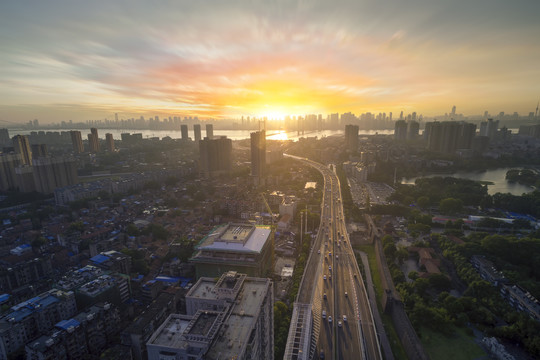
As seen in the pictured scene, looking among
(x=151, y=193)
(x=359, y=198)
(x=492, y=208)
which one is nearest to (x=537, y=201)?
(x=492, y=208)

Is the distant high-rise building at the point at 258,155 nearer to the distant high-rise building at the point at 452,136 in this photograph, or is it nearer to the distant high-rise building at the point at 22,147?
the distant high-rise building at the point at 22,147

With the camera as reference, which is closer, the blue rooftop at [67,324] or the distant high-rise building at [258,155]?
the blue rooftop at [67,324]

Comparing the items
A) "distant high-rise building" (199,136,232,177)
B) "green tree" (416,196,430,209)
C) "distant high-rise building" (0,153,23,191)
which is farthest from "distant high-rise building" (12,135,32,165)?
"green tree" (416,196,430,209)

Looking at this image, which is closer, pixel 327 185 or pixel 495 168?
Answer: pixel 327 185

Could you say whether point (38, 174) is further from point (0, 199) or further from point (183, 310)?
point (183, 310)

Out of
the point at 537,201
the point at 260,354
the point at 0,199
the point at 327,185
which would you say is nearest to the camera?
the point at 260,354

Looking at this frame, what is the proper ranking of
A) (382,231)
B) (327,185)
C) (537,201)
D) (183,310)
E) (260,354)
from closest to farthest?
1. (260,354)
2. (183,310)
3. (382,231)
4. (537,201)
5. (327,185)

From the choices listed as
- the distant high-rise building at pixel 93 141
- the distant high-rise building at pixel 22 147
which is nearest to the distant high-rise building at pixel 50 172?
the distant high-rise building at pixel 22 147
